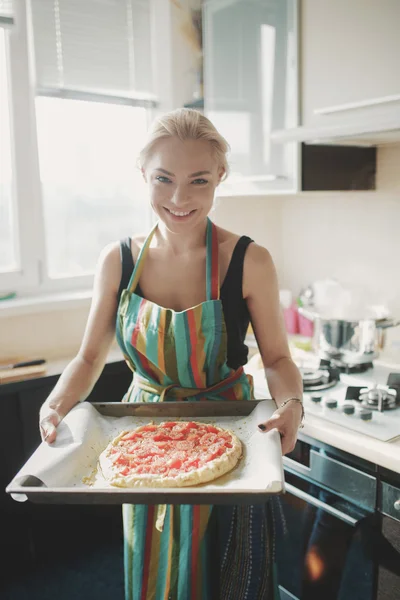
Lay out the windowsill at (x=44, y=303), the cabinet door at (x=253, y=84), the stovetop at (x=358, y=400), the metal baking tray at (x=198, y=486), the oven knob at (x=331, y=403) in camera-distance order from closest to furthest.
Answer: the metal baking tray at (x=198, y=486)
the stovetop at (x=358, y=400)
the oven knob at (x=331, y=403)
the cabinet door at (x=253, y=84)
the windowsill at (x=44, y=303)

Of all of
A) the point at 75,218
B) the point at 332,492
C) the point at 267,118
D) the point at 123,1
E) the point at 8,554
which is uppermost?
the point at 123,1

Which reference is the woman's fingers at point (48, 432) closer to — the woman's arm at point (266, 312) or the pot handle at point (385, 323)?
the woman's arm at point (266, 312)

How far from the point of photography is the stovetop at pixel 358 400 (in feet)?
4.97

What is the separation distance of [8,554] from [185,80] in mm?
2027

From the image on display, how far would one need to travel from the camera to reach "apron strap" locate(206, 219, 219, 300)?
1308 millimetres

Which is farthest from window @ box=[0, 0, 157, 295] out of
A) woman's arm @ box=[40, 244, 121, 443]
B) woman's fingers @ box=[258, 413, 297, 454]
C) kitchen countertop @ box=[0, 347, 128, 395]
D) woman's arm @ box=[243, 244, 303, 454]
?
woman's fingers @ box=[258, 413, 297, 454]

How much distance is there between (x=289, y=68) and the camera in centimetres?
194

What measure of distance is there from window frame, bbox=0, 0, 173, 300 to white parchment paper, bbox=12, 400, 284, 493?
1.09 m

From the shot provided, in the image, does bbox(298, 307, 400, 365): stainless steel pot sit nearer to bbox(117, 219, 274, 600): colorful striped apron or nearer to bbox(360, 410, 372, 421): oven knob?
bbox(360, 410, 372, 421): oven knob

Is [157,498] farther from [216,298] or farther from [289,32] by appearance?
[289,32]

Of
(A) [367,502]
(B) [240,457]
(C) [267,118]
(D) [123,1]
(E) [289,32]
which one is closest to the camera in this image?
(B) [240,457]

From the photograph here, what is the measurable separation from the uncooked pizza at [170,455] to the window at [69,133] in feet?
3.94

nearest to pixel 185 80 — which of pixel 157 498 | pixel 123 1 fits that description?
pixel 123 1

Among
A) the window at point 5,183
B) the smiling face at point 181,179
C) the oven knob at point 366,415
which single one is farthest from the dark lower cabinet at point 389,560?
the window at point 5,183
